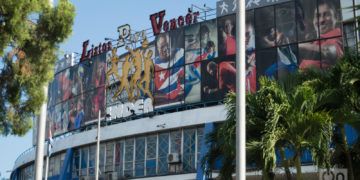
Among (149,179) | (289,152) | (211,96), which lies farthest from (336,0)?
(289,152)

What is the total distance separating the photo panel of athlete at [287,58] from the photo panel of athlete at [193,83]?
5885 mm

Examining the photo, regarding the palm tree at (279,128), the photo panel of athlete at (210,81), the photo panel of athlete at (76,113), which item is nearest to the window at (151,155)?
the photo panel of athlete at (210,81)

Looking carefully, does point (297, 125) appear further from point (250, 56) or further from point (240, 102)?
point (250, 56)

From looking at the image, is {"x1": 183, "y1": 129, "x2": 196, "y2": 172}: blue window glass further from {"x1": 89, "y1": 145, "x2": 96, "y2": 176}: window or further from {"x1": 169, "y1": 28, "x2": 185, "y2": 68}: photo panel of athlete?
{"x1": 89, "y1": 145, "x2": 96, "y2": 176}: window

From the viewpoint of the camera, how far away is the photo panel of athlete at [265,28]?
4118 cm

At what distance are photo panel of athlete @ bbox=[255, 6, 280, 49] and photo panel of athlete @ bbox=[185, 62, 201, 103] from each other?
465 cm

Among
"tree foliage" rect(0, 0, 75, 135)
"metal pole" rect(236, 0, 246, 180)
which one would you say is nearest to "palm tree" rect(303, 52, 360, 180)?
"metal pole" rect(236, 0, 246, 180)

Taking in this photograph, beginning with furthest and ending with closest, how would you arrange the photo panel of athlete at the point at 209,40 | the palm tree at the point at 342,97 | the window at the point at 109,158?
1. the window at the point at 109,158
2. the photo panel of athlete at the point at 209,40
3. the palm tree at the point at 342,97

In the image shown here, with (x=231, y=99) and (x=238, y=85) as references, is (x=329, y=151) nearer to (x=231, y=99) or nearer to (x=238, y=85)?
(x=231, y=99)

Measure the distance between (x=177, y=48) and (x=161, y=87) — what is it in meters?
2.91

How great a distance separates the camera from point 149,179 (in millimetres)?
45125

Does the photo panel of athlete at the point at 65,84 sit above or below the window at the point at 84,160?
above

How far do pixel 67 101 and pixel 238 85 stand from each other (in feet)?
136

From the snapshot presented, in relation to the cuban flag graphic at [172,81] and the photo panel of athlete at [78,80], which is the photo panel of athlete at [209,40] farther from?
the photo panel of athlete at [78,80]
